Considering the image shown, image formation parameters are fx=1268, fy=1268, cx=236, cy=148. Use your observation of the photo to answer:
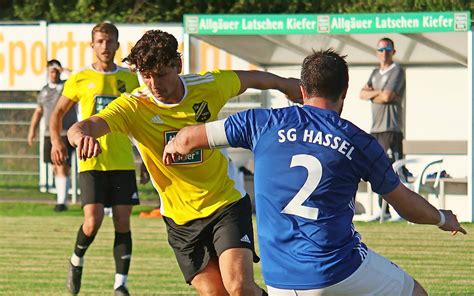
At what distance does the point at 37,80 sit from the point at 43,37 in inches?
30.2

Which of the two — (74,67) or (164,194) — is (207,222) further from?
(74,67)

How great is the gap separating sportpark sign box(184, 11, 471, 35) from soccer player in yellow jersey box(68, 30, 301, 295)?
29.6ft

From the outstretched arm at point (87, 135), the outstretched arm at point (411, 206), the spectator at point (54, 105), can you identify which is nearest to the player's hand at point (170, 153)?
the outstretched arm at point (87, 135)

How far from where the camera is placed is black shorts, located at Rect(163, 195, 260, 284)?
7457mm

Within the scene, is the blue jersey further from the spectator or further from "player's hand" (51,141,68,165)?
the spectator

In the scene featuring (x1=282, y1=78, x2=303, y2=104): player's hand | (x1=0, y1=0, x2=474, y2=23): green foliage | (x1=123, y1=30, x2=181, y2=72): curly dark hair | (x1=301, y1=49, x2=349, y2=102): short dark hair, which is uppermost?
(x1=0, y1=0, x2=474, y2=23): green foliage

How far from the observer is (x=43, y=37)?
19.5m

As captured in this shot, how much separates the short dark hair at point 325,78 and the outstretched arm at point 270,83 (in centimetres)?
190

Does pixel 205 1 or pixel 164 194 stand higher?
pixel 205 1

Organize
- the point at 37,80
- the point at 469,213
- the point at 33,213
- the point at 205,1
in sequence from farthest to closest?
the point at 205,1 < the point at 37,80 < the point at 33,213 < the point at 469,213

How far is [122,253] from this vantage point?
400 inches

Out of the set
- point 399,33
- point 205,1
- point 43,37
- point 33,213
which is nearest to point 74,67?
point 43,37

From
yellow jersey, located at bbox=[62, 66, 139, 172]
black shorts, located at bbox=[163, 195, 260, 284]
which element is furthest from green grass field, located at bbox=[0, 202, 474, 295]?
black shorts, located at bbox=[163, 195, 260, 284]

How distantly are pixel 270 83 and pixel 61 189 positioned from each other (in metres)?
11.2
